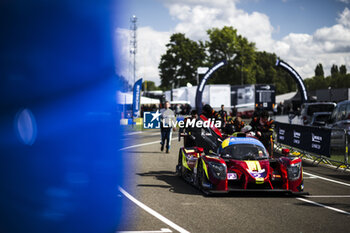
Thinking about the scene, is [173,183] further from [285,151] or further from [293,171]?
[293,171]

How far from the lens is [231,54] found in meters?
75.8

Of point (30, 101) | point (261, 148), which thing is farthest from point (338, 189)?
point (30, 101)

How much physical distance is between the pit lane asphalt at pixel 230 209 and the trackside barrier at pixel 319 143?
7.96 feet

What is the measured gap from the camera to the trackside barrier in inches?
572

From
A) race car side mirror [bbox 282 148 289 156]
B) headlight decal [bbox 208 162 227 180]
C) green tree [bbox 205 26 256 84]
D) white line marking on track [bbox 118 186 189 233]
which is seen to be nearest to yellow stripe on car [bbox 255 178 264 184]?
headlight decal [bbox 208 162 227 180]

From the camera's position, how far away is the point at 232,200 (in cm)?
882

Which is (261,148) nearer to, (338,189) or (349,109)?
(338,189)

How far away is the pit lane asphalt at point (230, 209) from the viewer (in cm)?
675

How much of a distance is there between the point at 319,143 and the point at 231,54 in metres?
61.5

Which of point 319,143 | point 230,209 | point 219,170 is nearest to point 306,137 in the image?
point 319,143

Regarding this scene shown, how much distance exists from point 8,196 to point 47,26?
313 cm

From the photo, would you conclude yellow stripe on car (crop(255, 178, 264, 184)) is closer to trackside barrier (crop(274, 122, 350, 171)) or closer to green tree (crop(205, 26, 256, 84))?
trackside barrier (crop(274, 122, 350, 171))

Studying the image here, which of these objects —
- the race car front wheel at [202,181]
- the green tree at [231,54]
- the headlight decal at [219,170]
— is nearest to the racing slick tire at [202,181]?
the race car front wheel at [202,181]

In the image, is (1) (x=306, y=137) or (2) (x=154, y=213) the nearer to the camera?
(2) (x=154, y=213)
